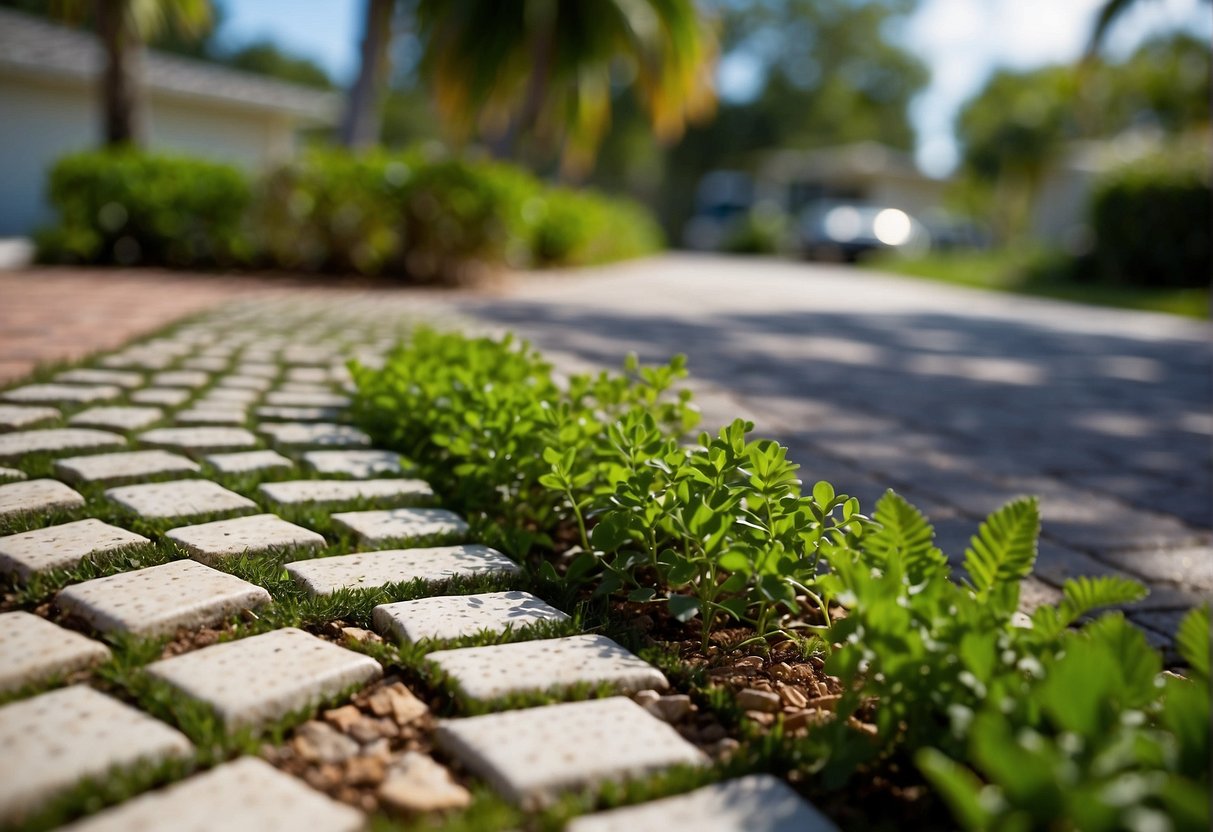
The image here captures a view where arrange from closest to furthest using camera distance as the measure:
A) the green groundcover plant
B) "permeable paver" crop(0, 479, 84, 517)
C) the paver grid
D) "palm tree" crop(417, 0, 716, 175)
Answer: the green groundcover plant → the paver grid → "permeable paver" crop(0, 479, 84, 517) → "palm tree" crop(417, 0, 716, 175)

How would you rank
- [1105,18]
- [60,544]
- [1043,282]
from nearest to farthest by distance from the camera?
1. [60,544]
2. [1105,18]
3. [1043,282]

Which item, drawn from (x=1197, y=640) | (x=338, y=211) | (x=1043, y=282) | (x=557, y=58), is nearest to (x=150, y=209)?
(x=338, y=211)

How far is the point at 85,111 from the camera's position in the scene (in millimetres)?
17406

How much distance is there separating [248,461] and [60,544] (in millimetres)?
881

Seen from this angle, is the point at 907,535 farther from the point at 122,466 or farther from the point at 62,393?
the point at 62,393

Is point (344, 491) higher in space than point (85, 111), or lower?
lower

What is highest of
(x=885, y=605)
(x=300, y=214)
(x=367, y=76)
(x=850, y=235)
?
(x=367, y=76)

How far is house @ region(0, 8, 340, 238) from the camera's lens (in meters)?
16.1

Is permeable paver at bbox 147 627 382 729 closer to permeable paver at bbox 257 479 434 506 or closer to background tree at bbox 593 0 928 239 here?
permeable paver at bbox 257 479 434 506

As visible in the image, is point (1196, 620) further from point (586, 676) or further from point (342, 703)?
point (342, 703)

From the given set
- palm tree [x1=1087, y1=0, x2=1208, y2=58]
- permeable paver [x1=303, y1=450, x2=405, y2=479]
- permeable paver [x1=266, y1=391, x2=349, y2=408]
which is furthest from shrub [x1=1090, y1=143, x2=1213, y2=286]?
permeable paver [x1=303, y1=450, x2=405, y2=479]

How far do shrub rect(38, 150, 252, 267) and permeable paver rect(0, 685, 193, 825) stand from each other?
30.8 ft

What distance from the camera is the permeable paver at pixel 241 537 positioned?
223 cm

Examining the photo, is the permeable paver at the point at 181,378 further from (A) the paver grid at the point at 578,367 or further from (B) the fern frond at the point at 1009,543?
(B) the fern frond at the point at 1009,543
